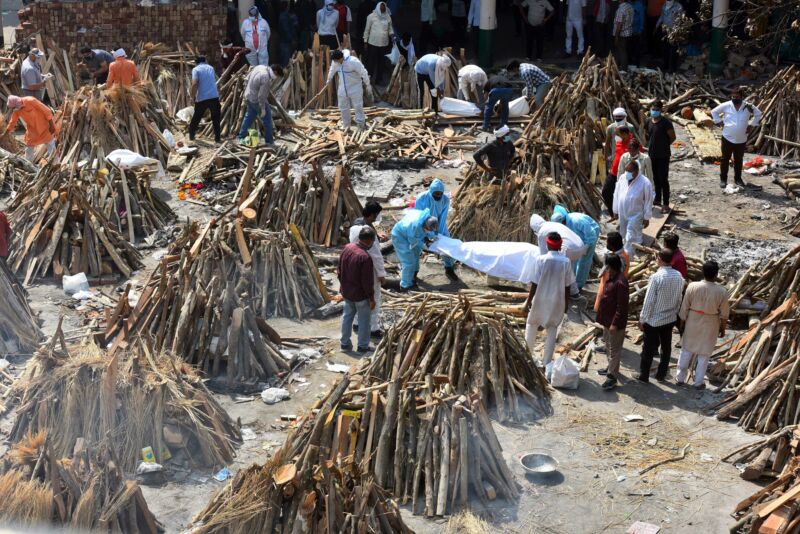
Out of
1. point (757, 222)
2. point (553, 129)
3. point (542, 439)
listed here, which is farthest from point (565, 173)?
point (542, 439)

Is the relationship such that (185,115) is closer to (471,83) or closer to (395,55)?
(395,55)

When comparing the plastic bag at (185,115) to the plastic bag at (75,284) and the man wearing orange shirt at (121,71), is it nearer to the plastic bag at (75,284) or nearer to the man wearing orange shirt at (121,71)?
the man wearing orange shirt at (121,71)

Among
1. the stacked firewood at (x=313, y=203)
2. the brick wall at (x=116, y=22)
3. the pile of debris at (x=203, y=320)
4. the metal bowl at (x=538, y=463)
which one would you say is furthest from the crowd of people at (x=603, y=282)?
the brick wall at (x=116, y=22)

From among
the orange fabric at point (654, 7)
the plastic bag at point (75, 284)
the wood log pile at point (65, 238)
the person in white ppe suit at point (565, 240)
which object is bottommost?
the plastic bag at point (75, 284)

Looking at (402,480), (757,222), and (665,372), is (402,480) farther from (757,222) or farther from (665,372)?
(757,222)

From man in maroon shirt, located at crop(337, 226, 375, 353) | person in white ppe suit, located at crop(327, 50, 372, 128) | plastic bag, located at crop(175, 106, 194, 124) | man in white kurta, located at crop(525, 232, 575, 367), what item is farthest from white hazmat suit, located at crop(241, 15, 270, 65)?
man in white kurta, located at crop(525, 232, 575, 367)

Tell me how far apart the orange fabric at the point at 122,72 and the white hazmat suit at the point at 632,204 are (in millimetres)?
8991

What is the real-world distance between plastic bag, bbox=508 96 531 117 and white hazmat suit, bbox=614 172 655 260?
21.0 feet

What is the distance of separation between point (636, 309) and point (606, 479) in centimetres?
378

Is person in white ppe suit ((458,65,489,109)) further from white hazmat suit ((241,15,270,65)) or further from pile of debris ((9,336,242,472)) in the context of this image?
pile of debris ((9,336,242,472))

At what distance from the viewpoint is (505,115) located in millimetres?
20094

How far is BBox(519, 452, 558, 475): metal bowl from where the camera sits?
31.1 ft

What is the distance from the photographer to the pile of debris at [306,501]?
293 inches

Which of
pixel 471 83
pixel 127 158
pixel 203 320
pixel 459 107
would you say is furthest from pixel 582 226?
pixel 471 83
